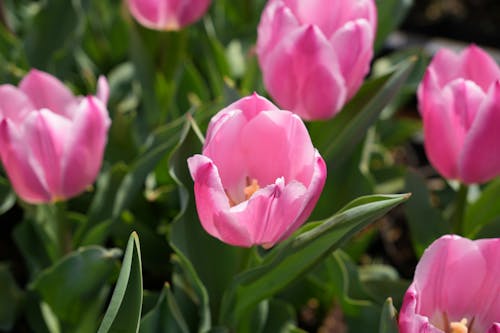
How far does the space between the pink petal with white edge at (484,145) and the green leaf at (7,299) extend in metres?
0.49

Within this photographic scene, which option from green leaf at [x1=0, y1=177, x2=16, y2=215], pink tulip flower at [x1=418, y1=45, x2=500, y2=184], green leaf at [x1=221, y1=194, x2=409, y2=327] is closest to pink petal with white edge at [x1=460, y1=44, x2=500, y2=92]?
pink tulip flower at [x1=418, y1=45, x2=500, y2=184]

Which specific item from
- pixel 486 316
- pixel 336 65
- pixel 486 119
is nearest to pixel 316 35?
pixel 336 65

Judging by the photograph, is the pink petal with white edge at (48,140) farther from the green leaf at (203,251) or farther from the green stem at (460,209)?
the green stem at (460,209)

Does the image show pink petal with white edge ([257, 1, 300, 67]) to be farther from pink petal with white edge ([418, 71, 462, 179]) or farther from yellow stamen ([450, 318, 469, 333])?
yellow stamen ([450, 318, 469, 333])

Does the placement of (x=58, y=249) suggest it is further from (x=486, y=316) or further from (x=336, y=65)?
(x=486, y=316)

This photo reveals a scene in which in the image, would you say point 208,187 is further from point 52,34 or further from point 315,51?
point 52,34

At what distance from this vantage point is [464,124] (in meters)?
0.73

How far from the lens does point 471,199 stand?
1047 millimetres

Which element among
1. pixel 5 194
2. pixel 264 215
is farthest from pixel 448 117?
pixel 5 194

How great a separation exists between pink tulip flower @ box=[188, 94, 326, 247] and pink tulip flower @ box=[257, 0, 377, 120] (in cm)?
12

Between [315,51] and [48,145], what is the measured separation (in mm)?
244

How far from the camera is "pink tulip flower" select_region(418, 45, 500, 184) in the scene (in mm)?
708

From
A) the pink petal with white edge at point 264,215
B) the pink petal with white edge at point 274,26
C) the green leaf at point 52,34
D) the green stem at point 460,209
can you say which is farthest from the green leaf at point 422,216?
the green leaf at point 52,34

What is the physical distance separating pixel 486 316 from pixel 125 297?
0.85 ft
